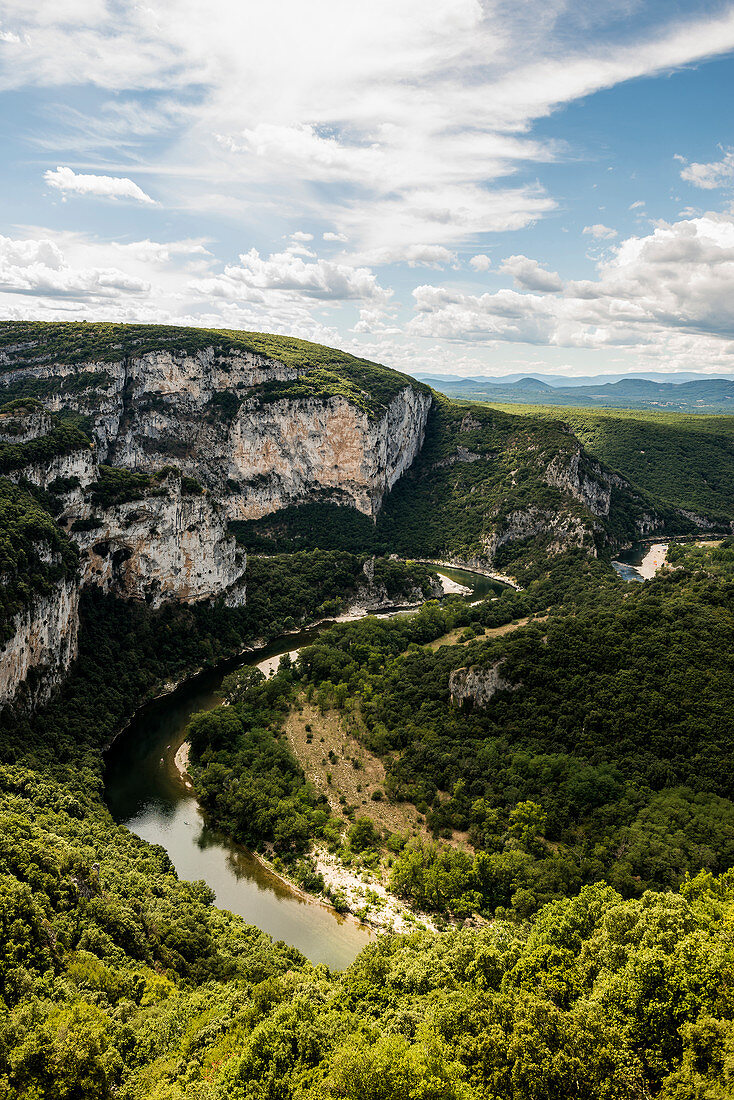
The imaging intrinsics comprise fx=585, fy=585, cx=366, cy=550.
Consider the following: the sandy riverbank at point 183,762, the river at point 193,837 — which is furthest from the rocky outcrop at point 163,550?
the sandy riverbank at point 183,762

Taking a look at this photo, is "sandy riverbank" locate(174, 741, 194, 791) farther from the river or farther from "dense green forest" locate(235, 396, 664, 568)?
"dense green forest" locate(235, 396, 664, 568)

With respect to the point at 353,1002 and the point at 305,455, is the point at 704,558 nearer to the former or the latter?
the point at 305,455

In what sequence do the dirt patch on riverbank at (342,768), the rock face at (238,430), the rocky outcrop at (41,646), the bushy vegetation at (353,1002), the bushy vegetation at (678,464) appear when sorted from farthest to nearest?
the bushy vegetation at (678,464) → the rock face at (238,430) → the rocky outcrop at (41,646) → the dirt patch on riverbank at (342,768) → the bushy vegetation at (353,1002)

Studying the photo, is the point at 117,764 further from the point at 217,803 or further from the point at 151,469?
the point at 151,469

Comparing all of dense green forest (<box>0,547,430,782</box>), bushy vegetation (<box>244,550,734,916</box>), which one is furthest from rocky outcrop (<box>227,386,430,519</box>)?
bushy vegetation (<box>244,550,734,916</box>)

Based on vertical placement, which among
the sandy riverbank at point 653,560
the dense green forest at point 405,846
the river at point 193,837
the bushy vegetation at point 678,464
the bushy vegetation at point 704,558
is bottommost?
the river at point 193,837

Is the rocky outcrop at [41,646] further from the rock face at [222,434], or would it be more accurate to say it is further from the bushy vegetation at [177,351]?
the bushy vegetation at [177,351]
